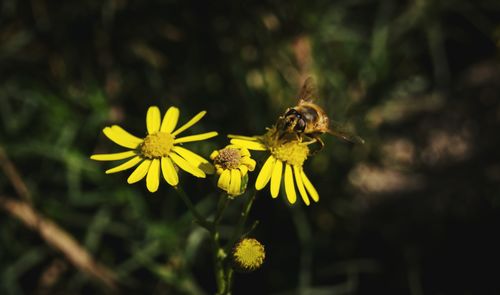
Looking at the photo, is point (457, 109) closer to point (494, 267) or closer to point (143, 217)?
point (494, 267)

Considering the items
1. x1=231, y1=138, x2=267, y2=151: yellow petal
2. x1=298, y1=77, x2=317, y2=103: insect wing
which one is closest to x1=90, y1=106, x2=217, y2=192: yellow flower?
x1=231, y1=138, x2=267, y2=151: yellow petal

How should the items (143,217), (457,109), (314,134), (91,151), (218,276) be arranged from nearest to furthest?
1. (218,276)
2. (314,134)
3. (143,217)
4. (91,151)
5. (457,109)

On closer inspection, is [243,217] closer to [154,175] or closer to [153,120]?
[154,175]

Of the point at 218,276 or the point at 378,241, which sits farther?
the point at 378,241

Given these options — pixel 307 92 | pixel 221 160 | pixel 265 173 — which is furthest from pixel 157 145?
pixel 307 92

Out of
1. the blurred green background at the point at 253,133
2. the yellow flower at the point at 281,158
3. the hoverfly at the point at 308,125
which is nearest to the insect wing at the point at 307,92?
the hoverfly at the point at 308,125

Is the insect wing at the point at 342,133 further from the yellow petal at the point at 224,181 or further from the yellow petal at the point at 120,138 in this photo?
the yellow petal at the point at 120,138

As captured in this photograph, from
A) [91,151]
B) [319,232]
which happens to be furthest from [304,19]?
[91,151]
